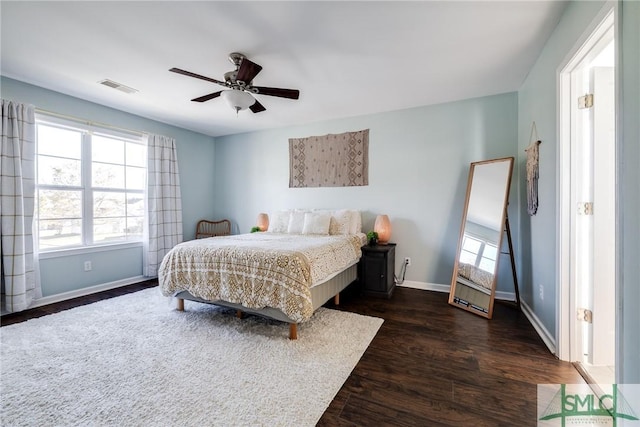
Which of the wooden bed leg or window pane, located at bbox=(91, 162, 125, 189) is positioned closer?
the wooden bed leg

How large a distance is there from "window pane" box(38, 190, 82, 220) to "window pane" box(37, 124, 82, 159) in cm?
48

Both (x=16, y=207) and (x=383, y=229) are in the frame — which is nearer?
(x=16, y=207)

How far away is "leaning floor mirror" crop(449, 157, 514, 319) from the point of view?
2.80m

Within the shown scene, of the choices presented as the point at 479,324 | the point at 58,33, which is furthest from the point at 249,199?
the point at 479,324

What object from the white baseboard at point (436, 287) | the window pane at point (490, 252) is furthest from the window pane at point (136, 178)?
the window pane at point (490, 252)

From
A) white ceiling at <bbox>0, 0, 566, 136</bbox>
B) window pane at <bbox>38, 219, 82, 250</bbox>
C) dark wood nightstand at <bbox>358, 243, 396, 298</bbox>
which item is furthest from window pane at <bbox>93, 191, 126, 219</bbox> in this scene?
dark wood nightstand at <bbox>358, 243, 396, 298</bbox>

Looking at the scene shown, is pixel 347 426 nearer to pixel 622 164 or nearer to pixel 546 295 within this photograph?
pixel 622 164

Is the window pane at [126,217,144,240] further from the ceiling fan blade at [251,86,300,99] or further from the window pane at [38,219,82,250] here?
the ceiling fan blade at [251,86,300,99]

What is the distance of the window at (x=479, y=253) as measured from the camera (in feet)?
9.31

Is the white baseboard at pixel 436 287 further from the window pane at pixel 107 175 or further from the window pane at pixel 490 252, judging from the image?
the window pane at pixel 107 175

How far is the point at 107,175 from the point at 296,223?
9.10 ft

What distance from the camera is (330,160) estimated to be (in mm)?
4156

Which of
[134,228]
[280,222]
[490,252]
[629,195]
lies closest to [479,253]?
[490,252]
